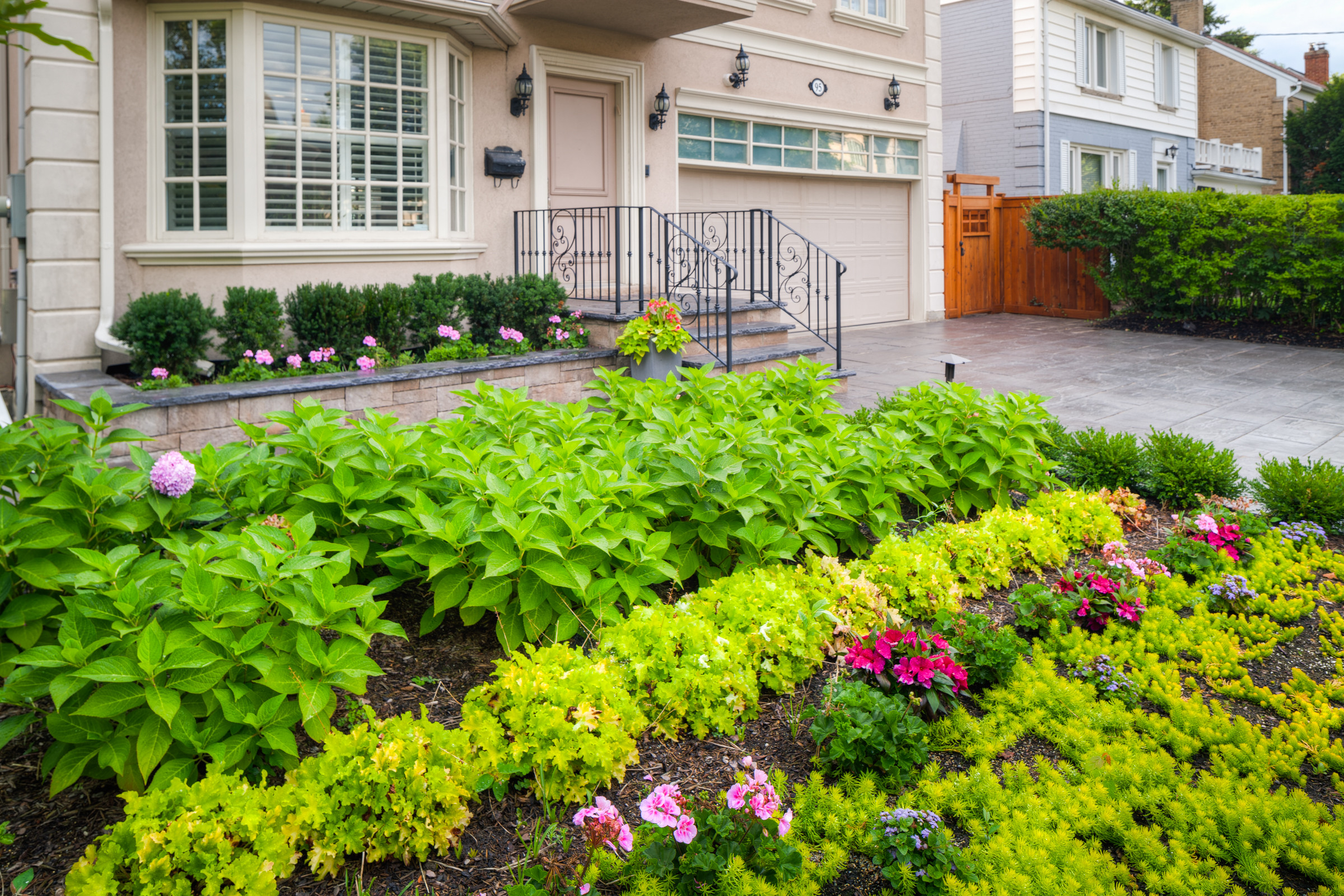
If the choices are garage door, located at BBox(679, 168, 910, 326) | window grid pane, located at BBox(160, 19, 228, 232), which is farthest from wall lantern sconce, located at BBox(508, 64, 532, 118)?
window grid pane, located at BBox(160, 19, 228, 232)

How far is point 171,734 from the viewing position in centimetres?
224

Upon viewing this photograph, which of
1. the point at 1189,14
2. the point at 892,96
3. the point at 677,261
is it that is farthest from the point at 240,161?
the point at 1189,14

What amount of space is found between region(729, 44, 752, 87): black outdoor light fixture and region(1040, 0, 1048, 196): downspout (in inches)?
347

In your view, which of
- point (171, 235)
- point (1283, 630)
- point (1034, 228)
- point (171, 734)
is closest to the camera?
point (171, 734)

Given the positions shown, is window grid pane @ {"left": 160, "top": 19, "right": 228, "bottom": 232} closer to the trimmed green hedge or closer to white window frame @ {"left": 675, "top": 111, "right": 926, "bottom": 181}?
white window frame @ {"left": 675, "top": 111, "right": 926, "bottom": 181}

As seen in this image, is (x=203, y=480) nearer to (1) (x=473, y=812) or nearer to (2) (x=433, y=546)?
(2) (x=433, y=546)

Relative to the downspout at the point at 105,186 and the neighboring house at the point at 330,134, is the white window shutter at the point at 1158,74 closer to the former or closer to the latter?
the neighboring house at the point at 330,134

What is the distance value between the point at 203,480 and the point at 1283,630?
3989 mm

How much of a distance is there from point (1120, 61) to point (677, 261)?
1398 centimetres

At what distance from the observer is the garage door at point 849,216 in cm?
1141

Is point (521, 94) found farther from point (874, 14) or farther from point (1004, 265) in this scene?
point (1004, 265)

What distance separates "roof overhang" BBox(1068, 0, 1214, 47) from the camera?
18.1 metres

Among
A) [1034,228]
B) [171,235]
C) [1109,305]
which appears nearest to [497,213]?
[171,235]

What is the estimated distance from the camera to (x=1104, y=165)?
19.3 m
